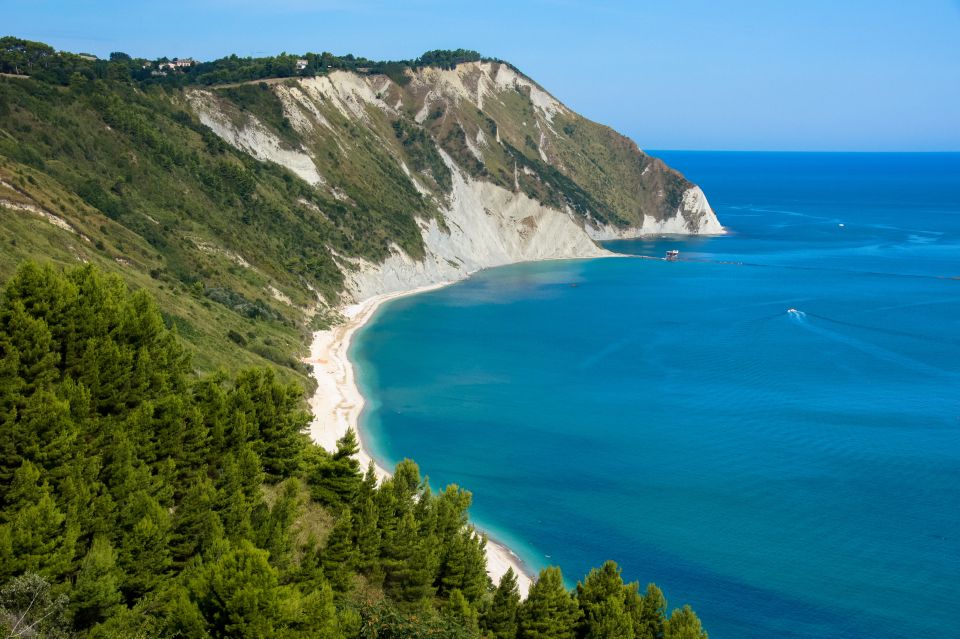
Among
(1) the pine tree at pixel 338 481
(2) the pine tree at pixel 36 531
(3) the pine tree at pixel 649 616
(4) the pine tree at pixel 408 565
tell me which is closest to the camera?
(2) the pine tree at pixel 36 531

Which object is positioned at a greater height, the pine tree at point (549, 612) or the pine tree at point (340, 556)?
the pine tree at point (549, 612)


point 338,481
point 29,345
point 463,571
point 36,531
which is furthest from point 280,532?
point 29,345

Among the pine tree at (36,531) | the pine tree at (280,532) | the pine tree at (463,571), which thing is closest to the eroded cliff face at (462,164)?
the pine tree at (463,571)

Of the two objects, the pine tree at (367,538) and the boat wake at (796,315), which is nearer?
the pine tree at (367,538)

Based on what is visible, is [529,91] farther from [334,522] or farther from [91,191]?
[334,522]

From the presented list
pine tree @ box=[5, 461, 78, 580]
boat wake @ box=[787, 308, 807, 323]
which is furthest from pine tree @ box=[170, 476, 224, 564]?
boat wake @ box=[787, 308, 807, 323]

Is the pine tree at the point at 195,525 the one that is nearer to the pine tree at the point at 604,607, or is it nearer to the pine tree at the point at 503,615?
the pine tree at the point at 503,615

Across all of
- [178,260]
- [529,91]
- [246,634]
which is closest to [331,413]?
[178,260]

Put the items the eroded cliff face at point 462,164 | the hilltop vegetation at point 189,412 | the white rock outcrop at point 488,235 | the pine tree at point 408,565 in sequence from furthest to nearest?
the white rock outcrop at point 488,235 → the eroded cliff face at point 462,164 → the pine tree at point 408,565 → the hilltop vegetation at point 189,412
